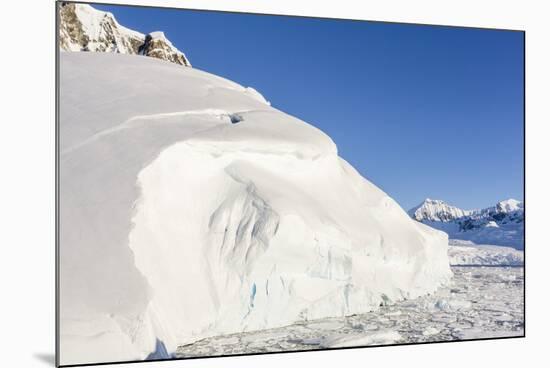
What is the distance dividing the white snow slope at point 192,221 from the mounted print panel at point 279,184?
0.03 meters

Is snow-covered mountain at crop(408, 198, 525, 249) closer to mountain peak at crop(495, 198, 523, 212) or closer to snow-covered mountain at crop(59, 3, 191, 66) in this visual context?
mountain peak at crop(495, 198, 523, 212)

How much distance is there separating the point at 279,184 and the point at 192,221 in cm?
158

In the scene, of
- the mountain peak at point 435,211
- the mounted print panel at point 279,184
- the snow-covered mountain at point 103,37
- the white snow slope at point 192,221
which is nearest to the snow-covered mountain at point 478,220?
the mountain peak at point 435,211

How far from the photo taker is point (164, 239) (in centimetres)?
868

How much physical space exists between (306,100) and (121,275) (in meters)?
5.92

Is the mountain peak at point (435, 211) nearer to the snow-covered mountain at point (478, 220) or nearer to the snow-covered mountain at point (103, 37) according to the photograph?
the snow-covered mountain at point (478, 220)

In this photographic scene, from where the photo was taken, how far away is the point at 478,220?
608 inches

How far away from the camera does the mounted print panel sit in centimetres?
822

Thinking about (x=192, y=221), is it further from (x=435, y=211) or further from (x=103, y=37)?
(x=103, y=37)

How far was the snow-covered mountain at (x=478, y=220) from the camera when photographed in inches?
519

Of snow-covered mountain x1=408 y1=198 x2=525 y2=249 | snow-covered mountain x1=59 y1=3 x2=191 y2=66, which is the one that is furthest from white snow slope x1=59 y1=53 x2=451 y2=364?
snow-covered mountain x1=59 y1=3 x2=191 y2=66

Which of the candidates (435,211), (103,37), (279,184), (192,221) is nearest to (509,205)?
(435,211)
